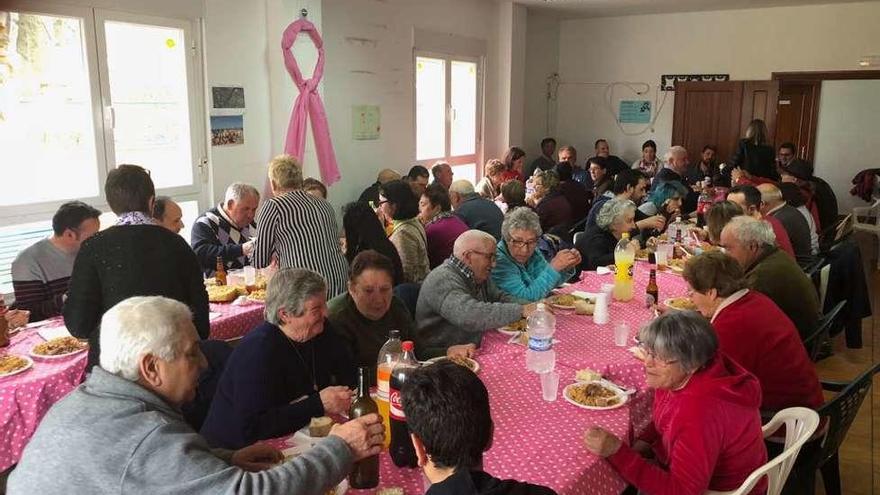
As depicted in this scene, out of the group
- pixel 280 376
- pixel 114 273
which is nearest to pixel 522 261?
pixel 280 376

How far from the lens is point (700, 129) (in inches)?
393

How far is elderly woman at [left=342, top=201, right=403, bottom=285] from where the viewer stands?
419cm

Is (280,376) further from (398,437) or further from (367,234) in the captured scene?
(367,234)

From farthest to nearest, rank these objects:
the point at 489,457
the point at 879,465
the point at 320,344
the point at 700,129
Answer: the point at 700,129, the point at 879,465, the point at 320,344, the point at 489,457

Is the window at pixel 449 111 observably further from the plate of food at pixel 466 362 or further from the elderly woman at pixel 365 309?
the plate of food at pixel 466 362

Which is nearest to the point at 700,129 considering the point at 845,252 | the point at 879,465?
the point at 845,252

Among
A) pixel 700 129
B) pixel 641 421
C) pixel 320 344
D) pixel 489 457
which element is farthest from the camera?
pixel 700 129

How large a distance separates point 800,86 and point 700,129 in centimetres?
177

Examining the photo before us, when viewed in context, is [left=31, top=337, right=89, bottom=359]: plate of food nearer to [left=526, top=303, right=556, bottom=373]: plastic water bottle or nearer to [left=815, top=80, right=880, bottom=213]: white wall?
[left=526, top=303, right=556, bottom=373]: plastic water bottle

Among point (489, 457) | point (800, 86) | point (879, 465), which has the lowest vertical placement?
point (879, 465)

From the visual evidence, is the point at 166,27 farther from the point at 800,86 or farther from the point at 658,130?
the point at 800,86

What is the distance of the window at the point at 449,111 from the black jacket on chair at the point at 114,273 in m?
5.53

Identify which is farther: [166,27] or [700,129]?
[700,129]

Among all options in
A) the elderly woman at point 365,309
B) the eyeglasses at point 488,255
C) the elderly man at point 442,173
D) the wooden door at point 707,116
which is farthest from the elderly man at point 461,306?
the wooden door at point 707,116
